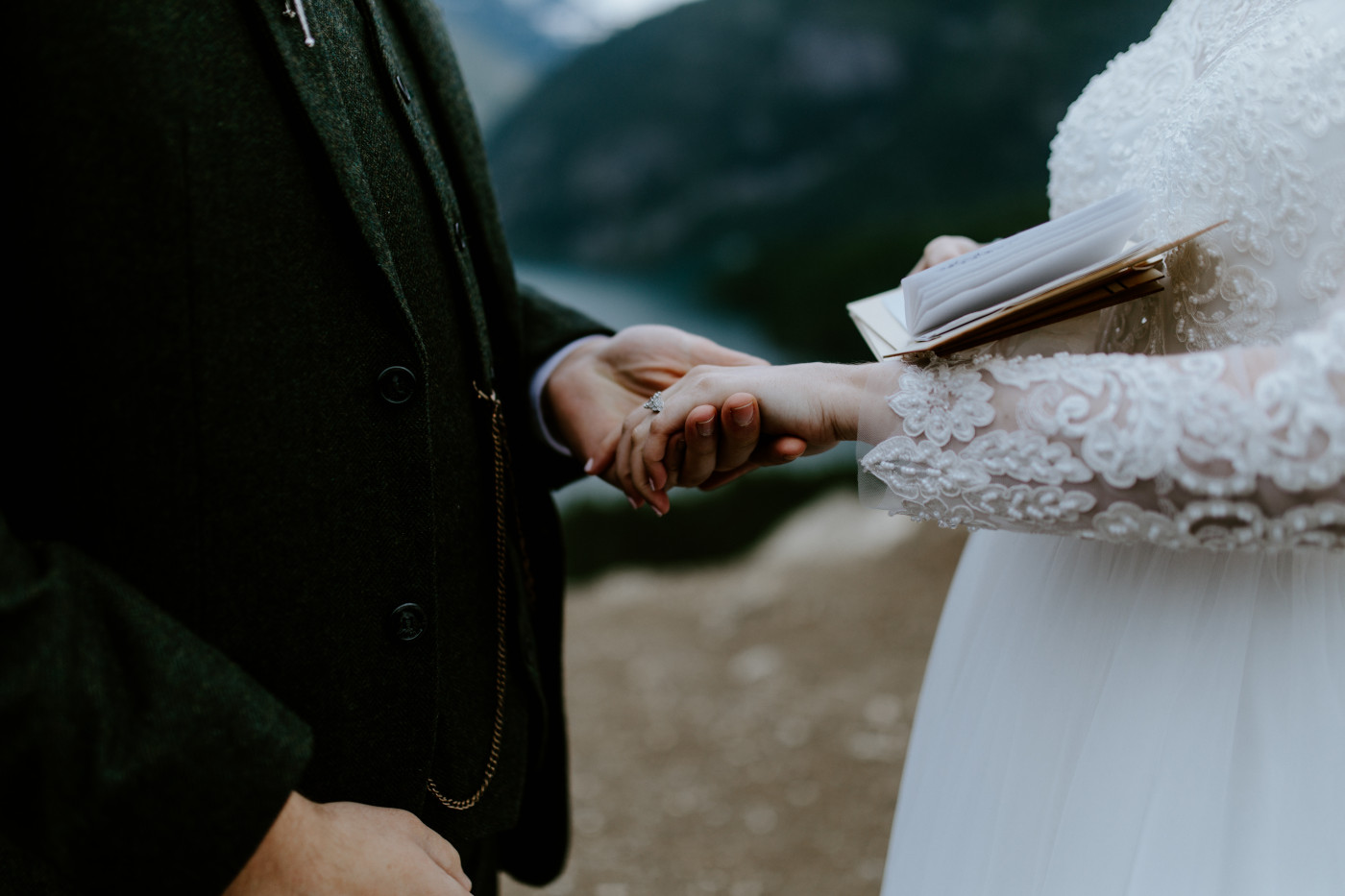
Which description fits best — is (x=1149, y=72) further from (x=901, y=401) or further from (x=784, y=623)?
(x=784, y=623)

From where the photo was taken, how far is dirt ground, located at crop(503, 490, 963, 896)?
119 inches

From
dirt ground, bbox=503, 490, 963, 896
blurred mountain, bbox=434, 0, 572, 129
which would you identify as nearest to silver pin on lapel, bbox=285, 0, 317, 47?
dirt ground, bbox=503, 490, 963, 896

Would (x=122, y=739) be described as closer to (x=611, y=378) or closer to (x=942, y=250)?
(x=611, y=378)

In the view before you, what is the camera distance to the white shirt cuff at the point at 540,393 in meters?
1.55

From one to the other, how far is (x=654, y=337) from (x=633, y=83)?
4538 millimetres

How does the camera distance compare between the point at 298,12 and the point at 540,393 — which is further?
the point at 540,393

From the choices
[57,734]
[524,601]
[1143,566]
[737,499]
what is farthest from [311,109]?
[737,499]

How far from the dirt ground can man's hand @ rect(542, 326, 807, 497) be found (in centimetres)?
210

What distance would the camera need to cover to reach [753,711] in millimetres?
3660

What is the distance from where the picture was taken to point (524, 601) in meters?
1.36

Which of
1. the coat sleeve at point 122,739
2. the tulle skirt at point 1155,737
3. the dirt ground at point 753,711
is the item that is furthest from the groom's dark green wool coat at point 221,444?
the dirt ground at point 753,711

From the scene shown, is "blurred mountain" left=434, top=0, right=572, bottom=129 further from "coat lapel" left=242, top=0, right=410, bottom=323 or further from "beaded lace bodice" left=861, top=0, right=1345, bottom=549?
"beaded lace bodice" left=861, top=0, right=1345, bottom=549

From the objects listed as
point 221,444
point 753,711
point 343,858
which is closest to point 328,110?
point 221,444

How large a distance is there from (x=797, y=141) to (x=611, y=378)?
4425 millimetres
